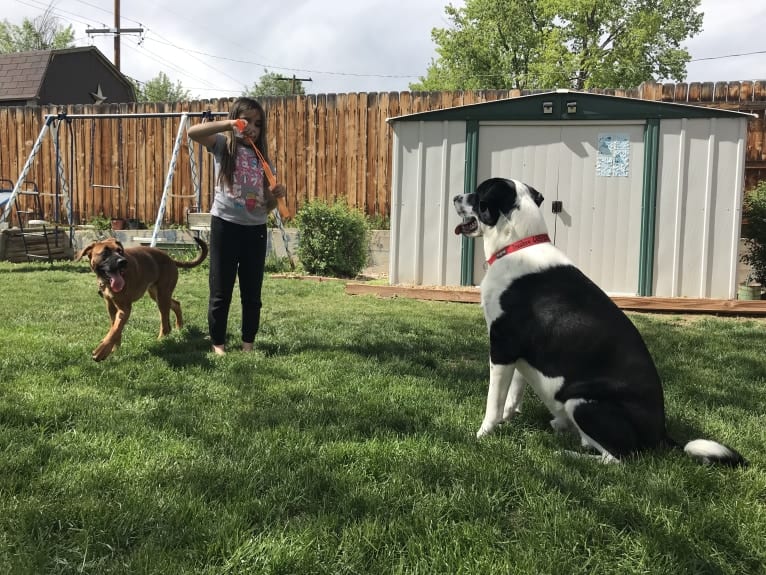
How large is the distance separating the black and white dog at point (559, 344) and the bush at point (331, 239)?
664 cm

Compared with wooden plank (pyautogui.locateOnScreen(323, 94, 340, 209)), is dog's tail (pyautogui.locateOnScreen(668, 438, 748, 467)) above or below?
below

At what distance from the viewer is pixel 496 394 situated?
9.87 ft

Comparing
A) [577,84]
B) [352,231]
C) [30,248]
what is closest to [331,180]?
[352,231]

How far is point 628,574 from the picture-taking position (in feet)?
6.21

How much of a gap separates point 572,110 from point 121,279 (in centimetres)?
628

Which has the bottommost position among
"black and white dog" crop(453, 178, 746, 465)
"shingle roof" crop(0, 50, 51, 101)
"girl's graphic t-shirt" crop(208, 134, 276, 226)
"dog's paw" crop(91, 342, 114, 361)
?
"dog's paw" crop(91, 342, 114, 361)

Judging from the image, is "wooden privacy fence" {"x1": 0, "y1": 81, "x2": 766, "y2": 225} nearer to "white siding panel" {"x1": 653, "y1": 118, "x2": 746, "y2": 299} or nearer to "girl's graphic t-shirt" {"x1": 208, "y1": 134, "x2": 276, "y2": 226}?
"white siding panel" {"x1": 653, "y1": 118, "x2": 746, "y2": 299}

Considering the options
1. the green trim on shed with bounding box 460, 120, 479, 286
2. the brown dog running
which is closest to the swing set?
the green trim on shed with bounding box 460, 120, 479, 286

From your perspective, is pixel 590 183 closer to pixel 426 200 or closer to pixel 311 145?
pixel 426 200

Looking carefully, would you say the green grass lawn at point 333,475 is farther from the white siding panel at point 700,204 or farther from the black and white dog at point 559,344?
the white siding panel at point 700,204

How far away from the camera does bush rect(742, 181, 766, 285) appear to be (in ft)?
26.7

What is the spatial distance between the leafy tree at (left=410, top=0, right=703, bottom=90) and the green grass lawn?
2882 centimetres

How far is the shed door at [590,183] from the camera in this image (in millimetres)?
8102

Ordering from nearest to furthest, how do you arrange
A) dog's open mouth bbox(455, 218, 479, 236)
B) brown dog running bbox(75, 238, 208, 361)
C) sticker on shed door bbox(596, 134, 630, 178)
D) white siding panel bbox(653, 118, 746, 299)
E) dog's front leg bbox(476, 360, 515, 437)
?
dog's front leg bbox(476, 360, 515, 437), dog's open mouth bbox(455, 218, 479, 236), brown dog running bbox(75, 238, 208, 361), white siding panel bbox(653, 118, 746, 299), sticker on shed door bbox(596, 134, 630, 178)
